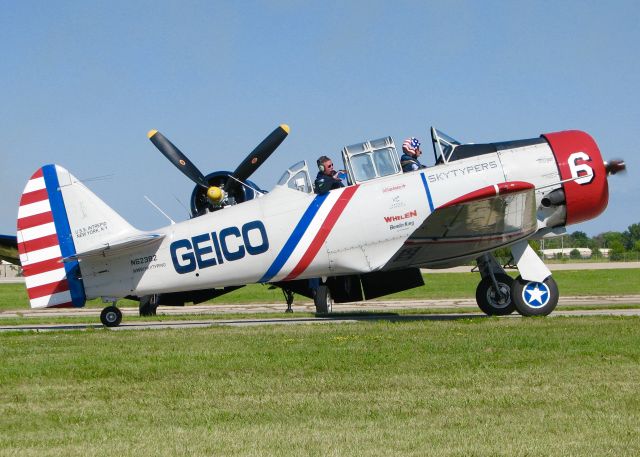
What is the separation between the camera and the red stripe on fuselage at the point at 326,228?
15.0 meters

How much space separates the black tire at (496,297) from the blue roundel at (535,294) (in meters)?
0.79

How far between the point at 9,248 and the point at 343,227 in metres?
15.6

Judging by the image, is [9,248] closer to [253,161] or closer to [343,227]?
[253,161]

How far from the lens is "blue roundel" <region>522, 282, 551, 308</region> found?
1504 centimetres

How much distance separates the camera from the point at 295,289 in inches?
800

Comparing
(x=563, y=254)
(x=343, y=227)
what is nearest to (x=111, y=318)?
(x=343, y=227)

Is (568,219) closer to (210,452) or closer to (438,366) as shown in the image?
(438,366)

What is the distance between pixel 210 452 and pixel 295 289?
14.4m

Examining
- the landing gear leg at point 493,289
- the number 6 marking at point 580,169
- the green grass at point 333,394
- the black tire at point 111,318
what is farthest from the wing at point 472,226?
the black tire at point 111,318

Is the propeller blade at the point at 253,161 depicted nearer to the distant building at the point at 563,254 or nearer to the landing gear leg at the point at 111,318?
the landing gear leg at the point at 111,318

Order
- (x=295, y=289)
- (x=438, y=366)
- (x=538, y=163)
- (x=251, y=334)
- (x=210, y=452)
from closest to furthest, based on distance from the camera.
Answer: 1. (x=210, y=452)
2. (x=438, y=366)
3. (x=251, y=334)
4. (x=538, y=163)
5. (x=295, y=289)

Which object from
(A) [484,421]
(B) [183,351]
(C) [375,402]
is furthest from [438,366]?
(B) [183,351]

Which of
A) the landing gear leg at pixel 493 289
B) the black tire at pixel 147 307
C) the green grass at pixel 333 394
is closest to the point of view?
the green grass at pixel 333 394

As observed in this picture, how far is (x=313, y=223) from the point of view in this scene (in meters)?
15.1
